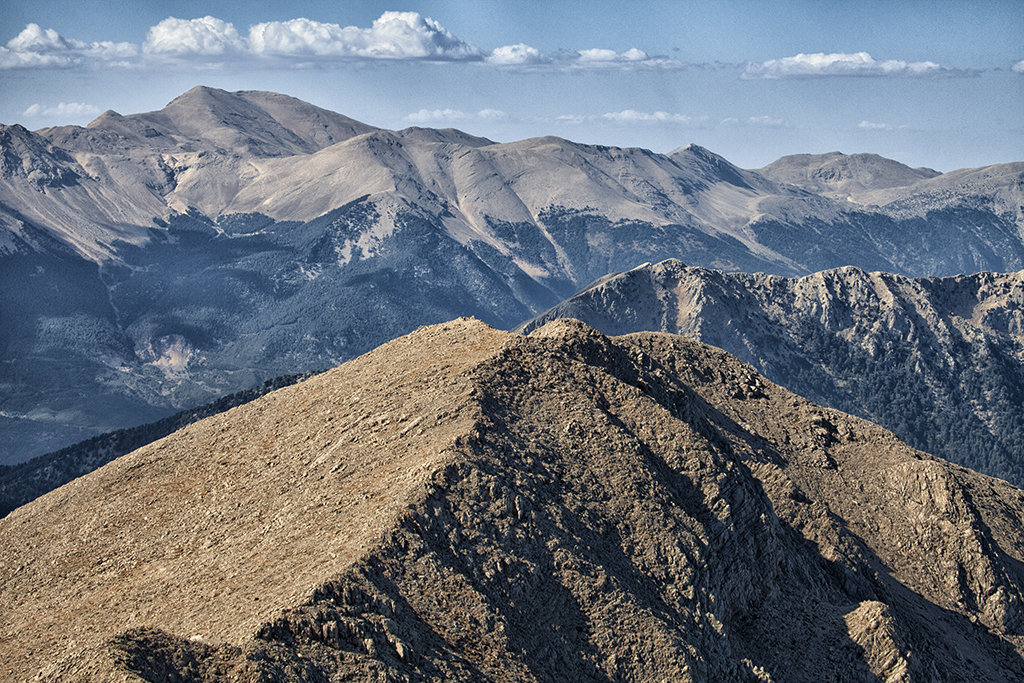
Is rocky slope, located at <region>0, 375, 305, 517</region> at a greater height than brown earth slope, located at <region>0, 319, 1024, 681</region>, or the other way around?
brown earth slope, located at <region>0, 319, 1024, 681</region>

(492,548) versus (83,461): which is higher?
(492,548)

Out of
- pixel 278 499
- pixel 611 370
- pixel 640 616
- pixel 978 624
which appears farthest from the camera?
pixel 978 624

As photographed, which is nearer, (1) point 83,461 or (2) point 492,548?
(2) point 492,548

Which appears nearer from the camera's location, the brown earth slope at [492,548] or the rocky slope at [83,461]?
the brown earth slope at [492,548]

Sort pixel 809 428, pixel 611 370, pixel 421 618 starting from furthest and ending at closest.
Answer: pixel 809 428 → pixel 611 370 → pixel 421 618

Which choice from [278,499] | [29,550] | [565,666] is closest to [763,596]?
[565,666]

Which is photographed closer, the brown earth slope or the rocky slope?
the brown earth slope

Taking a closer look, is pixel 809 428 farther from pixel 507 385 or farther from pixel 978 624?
pixel 507 385

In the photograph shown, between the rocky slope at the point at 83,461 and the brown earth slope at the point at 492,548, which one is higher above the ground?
the brown earth slope at the point at 492,548
